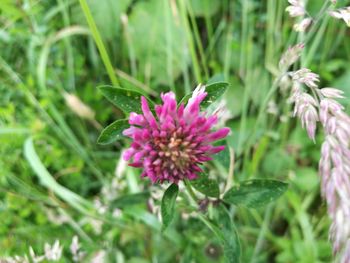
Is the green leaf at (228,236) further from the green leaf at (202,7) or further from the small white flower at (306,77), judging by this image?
the green leaf at (202,7)

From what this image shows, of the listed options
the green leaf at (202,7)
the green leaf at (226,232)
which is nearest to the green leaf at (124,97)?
the green leaf at (226,232)

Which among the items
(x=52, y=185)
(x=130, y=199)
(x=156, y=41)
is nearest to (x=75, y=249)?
(x=130, y=199)

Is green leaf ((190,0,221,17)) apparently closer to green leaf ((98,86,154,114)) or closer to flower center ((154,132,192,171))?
green leaf ((98,86,154,114))

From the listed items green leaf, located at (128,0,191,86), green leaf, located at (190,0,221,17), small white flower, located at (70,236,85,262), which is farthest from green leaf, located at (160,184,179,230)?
green leaf, located at (190,0,221,17)

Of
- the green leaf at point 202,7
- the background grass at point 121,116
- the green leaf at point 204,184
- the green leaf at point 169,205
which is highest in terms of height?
the green leaf at point 169,205

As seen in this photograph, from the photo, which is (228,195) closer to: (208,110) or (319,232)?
(208,110)

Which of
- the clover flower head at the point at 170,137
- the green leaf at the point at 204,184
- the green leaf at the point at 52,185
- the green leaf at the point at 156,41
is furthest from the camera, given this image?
the green leaf at the point at 156,41
